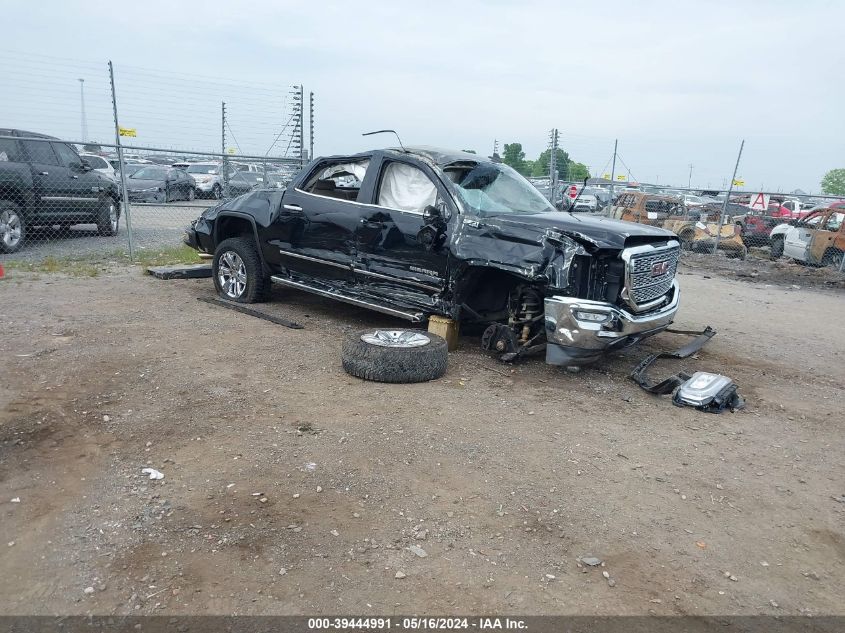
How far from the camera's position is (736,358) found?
658cm

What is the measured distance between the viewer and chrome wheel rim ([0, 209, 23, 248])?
10070mm

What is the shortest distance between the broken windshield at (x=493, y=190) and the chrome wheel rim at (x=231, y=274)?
9.38ft

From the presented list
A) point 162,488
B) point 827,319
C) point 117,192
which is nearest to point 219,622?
point 162,488

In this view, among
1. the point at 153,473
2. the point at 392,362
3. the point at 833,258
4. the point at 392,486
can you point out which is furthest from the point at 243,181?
the point at 392,486

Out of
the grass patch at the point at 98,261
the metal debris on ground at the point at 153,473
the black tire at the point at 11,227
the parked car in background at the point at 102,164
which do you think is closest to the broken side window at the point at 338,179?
the metal debris on ground at the point at 153,473

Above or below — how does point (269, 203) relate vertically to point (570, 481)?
above

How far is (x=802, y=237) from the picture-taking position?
14562 mm

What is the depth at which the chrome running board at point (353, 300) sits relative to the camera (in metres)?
6.11

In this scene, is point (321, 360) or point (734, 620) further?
point (321, 360)

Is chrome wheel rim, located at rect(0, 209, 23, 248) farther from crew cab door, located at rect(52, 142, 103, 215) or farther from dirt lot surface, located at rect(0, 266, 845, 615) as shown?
dirt lot surface, located at rect(0, 266, 845, 615)

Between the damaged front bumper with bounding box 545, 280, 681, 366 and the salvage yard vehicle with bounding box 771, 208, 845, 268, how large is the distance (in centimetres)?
1099

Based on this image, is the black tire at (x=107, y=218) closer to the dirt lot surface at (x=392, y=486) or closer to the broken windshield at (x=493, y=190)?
the dirt lot surface at (x=392, y=486)

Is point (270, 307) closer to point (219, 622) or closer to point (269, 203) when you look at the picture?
point (269, 203)

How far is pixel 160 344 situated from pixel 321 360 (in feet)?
4.84
